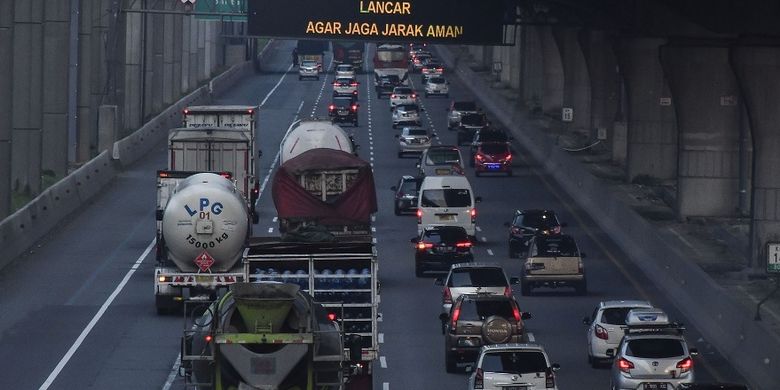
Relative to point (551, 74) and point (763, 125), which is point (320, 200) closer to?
point (763, 125)

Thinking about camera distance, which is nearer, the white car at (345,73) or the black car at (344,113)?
the black car at (344,113)

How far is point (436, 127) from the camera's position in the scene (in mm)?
104500

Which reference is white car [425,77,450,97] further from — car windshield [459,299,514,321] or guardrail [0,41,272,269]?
car windshield [459,299,514,321]

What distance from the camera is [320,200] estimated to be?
50.8 m

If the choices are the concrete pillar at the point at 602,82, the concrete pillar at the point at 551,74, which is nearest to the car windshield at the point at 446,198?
the concrete pillar at the point at 602,82

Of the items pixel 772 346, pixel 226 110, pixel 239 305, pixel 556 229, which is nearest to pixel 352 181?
pixel 556 229

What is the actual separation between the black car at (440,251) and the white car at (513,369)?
20.0 m

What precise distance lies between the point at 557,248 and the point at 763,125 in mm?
7938

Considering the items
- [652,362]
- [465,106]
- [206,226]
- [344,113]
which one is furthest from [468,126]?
[652,362]

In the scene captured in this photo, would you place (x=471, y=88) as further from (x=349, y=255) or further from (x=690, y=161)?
(x=349, y=255)

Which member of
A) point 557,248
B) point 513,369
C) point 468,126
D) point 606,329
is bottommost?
point 606,329

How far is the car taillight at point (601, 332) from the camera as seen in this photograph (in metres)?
39.6

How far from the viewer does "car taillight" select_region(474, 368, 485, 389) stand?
109ft

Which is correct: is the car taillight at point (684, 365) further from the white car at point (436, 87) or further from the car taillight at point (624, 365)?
the white car at point (436, 87)
